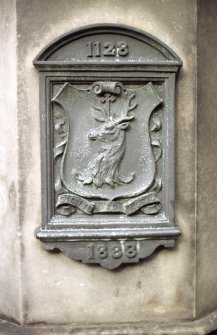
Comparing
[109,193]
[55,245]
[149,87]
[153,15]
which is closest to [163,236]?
[109,193]

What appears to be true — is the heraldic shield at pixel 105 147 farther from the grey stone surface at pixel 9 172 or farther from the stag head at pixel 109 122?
the grey stone surface at pixel 9 172

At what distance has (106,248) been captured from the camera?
3.05 metres

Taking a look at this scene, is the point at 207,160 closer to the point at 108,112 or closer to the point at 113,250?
the point at 108,112

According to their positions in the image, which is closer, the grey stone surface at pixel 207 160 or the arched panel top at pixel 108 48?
the arched panel top at pixel 108 48

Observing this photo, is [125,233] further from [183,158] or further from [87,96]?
[87,96]

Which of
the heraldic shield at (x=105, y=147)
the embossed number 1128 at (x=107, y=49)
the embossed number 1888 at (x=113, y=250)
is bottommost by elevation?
the embossed number 1888 at (x=113, y=250)

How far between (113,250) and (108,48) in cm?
130

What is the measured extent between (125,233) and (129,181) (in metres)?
0.34

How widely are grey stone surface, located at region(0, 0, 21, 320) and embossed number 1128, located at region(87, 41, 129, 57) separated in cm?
49

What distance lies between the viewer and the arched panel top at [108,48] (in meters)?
2.93

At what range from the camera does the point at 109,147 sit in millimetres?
3029

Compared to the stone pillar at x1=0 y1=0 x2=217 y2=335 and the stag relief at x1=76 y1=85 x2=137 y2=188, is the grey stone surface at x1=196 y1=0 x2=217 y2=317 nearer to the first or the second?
the stone pillar at x1=0 y1=0 x2=217 y2=335

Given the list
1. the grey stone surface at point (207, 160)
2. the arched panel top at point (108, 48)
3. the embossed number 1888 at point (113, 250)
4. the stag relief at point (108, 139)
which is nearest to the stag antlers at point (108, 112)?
the stag relief at point (108, 139)

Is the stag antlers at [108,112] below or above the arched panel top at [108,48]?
below
